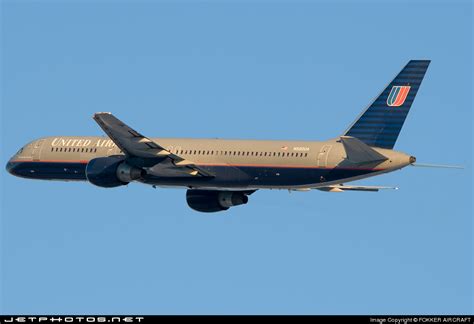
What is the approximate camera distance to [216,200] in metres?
108

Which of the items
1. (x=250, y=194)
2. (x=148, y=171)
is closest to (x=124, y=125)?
(x=148, y=171)

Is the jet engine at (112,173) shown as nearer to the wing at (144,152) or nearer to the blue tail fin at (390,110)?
the wing at (144,152)

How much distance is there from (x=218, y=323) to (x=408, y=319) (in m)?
9.40

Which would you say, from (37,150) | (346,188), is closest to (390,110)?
(346,188)

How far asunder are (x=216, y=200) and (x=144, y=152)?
9.13 m

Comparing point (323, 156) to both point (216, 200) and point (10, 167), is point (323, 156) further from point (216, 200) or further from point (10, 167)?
point (10, 167)

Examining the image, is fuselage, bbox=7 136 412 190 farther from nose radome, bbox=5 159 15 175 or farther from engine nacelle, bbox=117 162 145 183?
engine nacelle, bbox=117 162 145 183

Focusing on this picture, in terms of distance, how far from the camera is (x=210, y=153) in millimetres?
103812

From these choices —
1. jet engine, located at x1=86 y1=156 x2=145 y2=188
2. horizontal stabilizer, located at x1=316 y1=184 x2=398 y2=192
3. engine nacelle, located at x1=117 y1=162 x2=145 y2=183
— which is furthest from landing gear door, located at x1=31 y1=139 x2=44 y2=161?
horizontal stabilizer, located at x1=316 y1=184 x2=398 y2=192

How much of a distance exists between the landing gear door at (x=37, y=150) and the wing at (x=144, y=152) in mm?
10076

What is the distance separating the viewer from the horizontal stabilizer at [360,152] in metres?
95.7

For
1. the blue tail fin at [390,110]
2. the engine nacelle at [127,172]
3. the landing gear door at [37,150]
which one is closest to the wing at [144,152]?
the engine nacelle at [127,172]

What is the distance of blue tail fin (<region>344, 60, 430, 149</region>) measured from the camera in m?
98.1

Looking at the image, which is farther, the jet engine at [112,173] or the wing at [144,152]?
the jet engine at [112,173]
